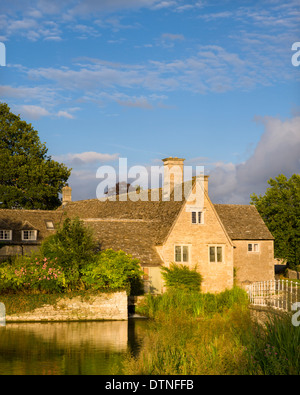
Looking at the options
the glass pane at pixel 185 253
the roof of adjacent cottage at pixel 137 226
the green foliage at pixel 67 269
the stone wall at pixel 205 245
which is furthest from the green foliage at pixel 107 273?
the glass pane at pixel 185 253

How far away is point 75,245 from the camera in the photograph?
36.8 metres

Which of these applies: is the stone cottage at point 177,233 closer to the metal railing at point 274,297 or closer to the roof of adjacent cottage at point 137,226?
the roof of adjacent cottage at point 137,226

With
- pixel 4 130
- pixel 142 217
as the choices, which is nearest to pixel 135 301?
pixel 142 217

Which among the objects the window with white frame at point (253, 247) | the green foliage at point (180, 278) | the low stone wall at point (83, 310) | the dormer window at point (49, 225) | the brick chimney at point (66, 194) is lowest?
the low stone wall at point (83, 310)

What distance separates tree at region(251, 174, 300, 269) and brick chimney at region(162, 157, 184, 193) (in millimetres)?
17084

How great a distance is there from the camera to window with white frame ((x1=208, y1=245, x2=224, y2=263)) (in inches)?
1876

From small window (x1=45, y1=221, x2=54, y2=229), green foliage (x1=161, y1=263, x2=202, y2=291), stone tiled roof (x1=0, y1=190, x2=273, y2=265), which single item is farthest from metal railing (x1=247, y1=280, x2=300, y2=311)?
small window (x1=45, y1=221, x2=54, y2=229)

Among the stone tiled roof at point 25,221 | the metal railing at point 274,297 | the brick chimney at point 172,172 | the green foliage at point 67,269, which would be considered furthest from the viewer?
the brick chimney at point 172,172

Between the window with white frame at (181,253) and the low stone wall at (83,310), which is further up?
the window with white frame at (181,253)

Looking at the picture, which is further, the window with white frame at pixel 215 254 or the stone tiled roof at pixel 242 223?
the stone tiled roof at pixel 242 223

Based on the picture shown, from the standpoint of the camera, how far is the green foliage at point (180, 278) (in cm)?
4422
